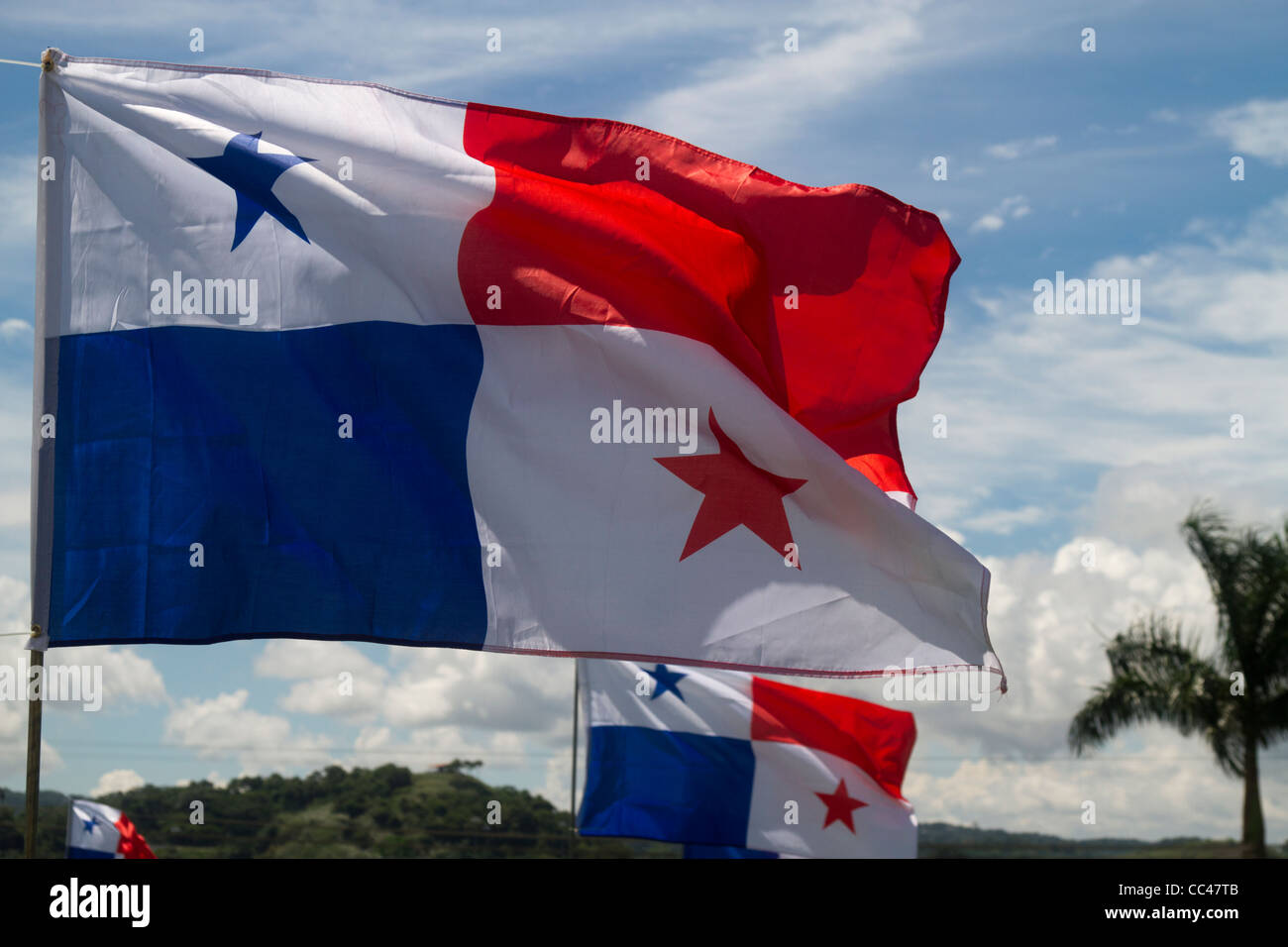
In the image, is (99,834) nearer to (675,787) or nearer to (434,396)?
(675,787)

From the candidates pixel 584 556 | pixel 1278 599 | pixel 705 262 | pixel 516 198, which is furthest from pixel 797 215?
pixel 1278 599

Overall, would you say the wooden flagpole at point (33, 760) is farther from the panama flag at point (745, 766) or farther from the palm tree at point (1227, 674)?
the palm tree at point (1227, 674)

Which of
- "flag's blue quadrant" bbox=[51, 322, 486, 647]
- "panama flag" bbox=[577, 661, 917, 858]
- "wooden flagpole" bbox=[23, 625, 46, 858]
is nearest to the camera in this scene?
"wooden flagpole" bbox=[23, 625, 46, 858]

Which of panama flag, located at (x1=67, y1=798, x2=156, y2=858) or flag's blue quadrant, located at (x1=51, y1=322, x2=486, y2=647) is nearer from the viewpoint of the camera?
flag's blue quadrant, located at (x1=51, y1=322, x2=486, y2=647)

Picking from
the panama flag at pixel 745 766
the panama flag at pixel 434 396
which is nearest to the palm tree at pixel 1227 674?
the panama flag at pixel 745 766

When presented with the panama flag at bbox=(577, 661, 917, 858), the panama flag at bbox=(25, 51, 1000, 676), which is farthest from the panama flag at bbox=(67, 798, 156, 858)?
the panama flag at bbox=(25, 51, 1000, 676)

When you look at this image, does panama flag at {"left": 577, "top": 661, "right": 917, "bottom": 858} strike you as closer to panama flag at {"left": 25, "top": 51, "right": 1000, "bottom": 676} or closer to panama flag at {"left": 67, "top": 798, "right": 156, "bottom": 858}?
panama flag at {"left": 67, "top": 798, "right": 156, "bottom": 858}

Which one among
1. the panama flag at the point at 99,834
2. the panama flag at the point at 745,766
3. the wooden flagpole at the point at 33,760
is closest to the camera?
the wooden flagpole at the point at 33,760
